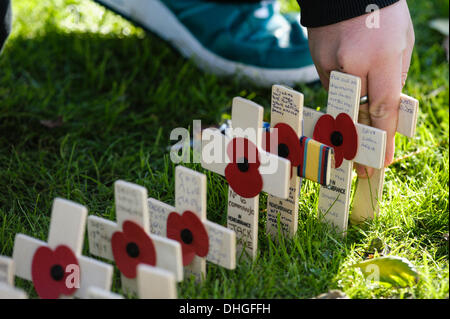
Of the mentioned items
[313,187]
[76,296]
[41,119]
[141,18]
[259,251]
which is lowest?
[76,296]

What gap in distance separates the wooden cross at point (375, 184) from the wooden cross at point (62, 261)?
69cm

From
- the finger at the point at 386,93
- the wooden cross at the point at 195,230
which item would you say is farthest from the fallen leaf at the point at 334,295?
the finger at the point at 386,93

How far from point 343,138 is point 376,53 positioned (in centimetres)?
21

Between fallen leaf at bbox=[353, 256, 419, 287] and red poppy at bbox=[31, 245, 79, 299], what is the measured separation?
2.08 ft

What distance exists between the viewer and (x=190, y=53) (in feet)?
8.32

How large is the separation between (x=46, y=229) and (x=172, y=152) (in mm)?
459

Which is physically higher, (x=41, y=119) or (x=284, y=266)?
(x=41, y=119)

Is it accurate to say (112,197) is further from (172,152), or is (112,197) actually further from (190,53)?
(190,53)

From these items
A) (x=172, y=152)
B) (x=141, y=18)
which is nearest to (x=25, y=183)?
(x=172, y=152)

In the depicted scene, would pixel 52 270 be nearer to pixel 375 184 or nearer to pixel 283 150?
pixel 283 150

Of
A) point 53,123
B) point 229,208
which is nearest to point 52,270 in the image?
point 229,208

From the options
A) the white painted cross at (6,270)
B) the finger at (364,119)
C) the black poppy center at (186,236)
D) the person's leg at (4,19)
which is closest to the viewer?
the white painted cross at (6,270)

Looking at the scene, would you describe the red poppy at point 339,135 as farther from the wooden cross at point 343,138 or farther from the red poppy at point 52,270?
the red poppy at point 52,270

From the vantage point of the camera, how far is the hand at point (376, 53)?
54.2 inches
